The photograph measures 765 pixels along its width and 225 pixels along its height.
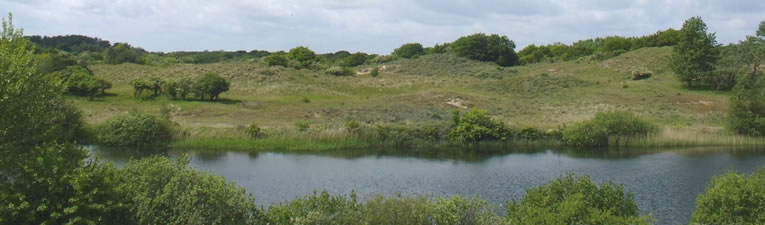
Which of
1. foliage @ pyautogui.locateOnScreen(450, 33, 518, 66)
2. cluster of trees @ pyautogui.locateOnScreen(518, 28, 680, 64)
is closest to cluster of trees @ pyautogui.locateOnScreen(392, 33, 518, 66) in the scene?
foliage @ pyautogui.locateOnScreen(450, 33, 518, 66)

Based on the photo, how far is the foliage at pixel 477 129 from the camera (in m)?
44.6

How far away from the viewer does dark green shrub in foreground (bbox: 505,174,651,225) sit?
14.7 meters

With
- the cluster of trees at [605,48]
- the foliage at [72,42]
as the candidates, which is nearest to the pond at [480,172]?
the cluster of trees at [605,48]

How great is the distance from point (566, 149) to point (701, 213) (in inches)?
1040

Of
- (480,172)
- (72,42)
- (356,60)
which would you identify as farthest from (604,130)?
(72,42)

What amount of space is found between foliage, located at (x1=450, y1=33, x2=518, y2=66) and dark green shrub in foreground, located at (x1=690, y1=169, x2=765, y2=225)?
86361 millimetres

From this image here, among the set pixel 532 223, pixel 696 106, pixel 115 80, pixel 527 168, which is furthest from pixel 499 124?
pixel 115 80

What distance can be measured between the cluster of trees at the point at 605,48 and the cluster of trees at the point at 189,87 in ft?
190

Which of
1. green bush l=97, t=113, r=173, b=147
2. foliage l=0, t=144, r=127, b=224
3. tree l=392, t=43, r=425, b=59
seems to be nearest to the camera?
foliage l=0, t=144, r=127, b=224

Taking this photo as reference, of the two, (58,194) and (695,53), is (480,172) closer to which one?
(58,194)

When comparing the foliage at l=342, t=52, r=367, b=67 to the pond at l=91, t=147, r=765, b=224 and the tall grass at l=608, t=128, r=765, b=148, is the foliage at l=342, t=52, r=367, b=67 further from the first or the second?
the pond at l=91, t=147, r=765, b=224

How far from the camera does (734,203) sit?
17.0 m

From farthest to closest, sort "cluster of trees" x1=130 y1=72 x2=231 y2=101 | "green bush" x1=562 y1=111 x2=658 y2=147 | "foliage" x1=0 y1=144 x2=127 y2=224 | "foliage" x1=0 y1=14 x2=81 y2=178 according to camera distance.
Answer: "cluster of trees" x1=130 y1=72 x2=231 y2=101 < "green bush" x1=562 y1=111 x2=658 y2=147 < "foliage" x1=0 y1=14 x2=81 y2=178 < "foliage" x1=0 y1=144 x2=127 y2=224

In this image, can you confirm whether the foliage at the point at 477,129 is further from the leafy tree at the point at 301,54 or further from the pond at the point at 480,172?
the leafy tree at the point at 301,54
